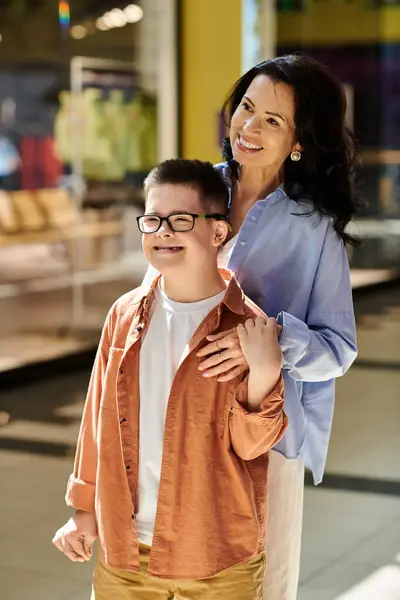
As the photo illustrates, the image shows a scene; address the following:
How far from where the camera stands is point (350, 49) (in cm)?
1279

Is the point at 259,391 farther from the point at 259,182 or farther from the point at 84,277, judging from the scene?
the point at 84,277

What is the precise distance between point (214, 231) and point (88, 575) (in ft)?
6.60

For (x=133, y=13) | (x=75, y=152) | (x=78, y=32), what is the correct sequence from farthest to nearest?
(x=133, y=13), (x=75, y=152), (x=78, y=32)

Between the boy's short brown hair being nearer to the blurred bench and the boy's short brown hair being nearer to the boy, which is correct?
the boy

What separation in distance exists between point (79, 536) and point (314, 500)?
261cm

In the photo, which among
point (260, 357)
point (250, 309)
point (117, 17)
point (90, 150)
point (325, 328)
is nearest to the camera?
point (260, 357)

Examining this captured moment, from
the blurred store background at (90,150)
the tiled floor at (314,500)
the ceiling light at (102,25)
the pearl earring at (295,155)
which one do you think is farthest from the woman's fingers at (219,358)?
the ceiling light at (102,25)

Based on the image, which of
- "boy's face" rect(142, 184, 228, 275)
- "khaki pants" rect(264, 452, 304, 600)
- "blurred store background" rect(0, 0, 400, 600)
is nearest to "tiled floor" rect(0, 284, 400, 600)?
"blurred store background" rect(0, 0, 400, 600)

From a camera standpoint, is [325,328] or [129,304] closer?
[129,304]

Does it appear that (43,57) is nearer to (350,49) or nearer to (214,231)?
(350,49)

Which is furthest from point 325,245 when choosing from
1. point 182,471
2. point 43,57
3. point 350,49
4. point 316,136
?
point 350,49

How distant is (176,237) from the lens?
183 cm

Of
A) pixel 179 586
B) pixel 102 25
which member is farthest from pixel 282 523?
pixel 102 25

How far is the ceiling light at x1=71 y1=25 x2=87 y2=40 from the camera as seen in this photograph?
8.45 m
